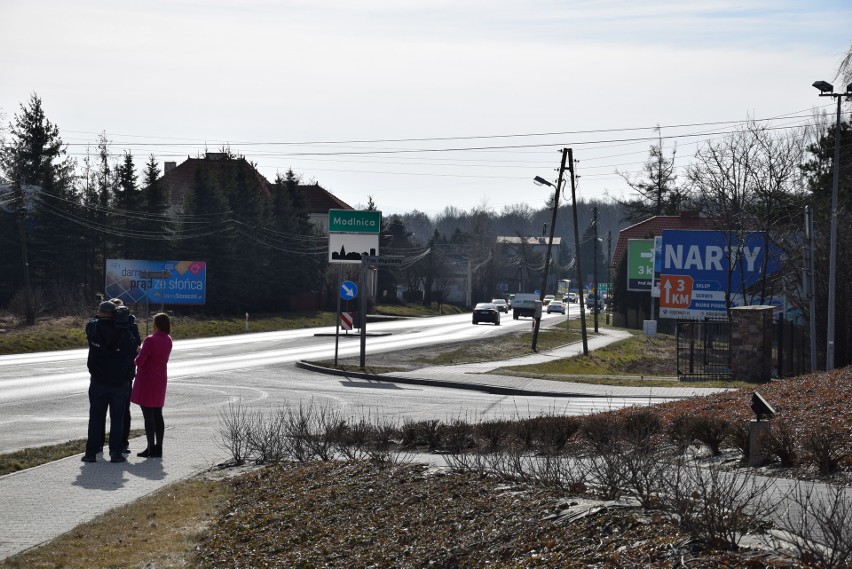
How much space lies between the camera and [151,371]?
42.8 feet

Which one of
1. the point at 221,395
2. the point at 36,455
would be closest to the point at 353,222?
the point at 221,395

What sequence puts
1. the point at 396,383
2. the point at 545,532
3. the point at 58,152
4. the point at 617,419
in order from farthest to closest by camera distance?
the point at 58,152
the point at 396,383
the point at 617,419
the point at 545,532

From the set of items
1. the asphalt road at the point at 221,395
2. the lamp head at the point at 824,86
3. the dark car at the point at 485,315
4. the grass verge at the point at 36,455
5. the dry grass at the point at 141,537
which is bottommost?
the asphalt road at the point at 221,395

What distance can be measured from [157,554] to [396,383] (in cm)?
2033

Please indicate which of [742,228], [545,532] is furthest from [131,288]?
[545,532]

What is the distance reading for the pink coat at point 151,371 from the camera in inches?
510

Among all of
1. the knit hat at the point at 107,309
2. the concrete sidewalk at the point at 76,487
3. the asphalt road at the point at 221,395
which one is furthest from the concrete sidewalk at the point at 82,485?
the asphalt road at the point at 221,395

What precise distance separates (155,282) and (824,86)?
3986 centimetres

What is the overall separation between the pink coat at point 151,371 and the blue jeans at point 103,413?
489 mm

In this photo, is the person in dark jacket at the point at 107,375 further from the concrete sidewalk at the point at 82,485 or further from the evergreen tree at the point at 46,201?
the evergreen tree at the point at 46,201

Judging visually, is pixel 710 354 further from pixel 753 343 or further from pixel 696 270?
pixel 696 270

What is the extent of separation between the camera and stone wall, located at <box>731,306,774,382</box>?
29922 millimetres

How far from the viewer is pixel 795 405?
43.3 feet

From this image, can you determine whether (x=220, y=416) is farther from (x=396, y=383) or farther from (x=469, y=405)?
(x=396, y=383)
